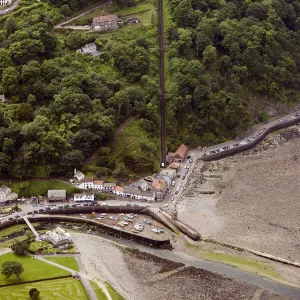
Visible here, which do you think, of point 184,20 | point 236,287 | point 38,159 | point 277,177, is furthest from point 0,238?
point 184,20

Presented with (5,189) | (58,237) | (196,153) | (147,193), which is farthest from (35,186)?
(196,153)

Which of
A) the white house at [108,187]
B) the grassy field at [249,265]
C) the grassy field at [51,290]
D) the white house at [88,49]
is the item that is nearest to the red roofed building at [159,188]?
the white house at [108,187]

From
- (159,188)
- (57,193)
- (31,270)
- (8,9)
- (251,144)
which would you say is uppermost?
(8,9)

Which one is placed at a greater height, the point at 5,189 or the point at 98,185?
the point at 5,189

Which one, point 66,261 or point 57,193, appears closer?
point 66,261

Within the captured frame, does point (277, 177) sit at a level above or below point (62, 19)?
below

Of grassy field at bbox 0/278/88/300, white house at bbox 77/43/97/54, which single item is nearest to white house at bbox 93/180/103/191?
grassy field at bbox 0/278/88/300

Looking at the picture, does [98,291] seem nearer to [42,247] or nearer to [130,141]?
[42,247]

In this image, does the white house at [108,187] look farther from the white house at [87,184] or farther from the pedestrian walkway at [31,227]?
the pedestrian walkway at [31,227]

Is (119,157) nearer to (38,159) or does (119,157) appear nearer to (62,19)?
(38,159)
